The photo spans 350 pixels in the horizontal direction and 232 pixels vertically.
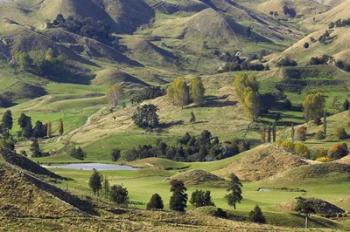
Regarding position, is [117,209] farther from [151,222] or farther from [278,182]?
[278,182]

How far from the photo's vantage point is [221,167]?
582ft

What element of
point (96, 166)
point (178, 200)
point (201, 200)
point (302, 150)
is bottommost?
point (201, 200)

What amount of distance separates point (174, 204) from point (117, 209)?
21.8 metres

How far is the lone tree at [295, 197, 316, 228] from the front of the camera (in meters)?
101

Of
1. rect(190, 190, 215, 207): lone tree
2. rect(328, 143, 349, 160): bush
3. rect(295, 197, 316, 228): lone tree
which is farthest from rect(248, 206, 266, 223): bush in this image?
rect(328, 143, 349, 160): bush

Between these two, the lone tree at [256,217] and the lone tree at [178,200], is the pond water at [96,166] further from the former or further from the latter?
the lone tree at [256,217]

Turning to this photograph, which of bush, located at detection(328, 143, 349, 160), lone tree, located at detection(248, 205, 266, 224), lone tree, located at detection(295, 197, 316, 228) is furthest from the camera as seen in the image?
bush, located at detection(328, 143, 349, 160)

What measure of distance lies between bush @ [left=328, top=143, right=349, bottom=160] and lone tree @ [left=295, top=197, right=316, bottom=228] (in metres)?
75.1

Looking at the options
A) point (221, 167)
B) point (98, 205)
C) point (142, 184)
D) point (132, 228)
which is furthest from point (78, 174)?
point (132, 228)

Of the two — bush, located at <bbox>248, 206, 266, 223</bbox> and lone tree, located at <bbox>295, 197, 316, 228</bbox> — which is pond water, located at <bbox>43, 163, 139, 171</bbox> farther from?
bush, located at <bbox>248, 206, 266, 223</bbox>

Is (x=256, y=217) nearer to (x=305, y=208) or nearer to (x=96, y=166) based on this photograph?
(x=305, y=208)

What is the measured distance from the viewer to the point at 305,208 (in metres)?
102

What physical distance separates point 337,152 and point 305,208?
87.2 metres

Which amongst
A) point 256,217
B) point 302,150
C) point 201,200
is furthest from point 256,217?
point 302,150
